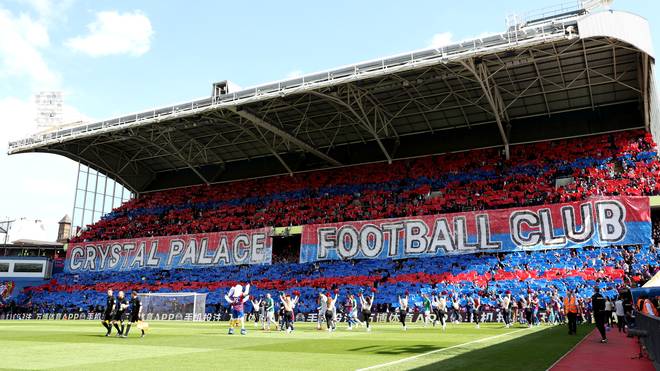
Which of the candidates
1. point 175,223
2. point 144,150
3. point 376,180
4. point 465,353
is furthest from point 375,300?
point 144,150

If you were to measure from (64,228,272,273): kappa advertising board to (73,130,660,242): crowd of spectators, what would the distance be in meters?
1.61

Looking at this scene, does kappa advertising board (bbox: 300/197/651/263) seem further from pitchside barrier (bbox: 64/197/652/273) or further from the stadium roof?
the stadium roof

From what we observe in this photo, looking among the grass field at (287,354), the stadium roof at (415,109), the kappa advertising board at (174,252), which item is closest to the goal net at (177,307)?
the kappa advertising board at (174,252)

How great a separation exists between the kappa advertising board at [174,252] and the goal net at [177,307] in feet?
25.4

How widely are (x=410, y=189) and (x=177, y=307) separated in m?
20.6

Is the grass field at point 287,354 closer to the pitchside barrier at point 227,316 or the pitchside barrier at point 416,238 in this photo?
the pitchside barrier at point 227,316

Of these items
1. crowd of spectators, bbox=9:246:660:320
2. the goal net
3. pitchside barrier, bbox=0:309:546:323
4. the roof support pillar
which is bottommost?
pitchside barrier, bbox=0:309:546:323

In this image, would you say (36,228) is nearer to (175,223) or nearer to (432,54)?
(175,223)

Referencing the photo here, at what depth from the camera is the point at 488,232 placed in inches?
1433

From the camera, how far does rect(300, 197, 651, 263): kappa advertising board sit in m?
33.1

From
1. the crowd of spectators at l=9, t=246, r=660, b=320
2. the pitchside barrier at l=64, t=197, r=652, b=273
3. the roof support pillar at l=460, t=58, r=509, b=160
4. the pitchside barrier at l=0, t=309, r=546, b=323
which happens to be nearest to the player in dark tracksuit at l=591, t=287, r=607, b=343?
the crowd of spectators at l=9, t=246, r=660, b=320

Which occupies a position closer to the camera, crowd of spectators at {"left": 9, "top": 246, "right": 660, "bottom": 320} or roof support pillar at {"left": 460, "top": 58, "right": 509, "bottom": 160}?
crowd of spectators at {"left": 9, "top": 246, "right": 660, "bottom": 320}

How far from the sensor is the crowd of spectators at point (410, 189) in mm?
37219

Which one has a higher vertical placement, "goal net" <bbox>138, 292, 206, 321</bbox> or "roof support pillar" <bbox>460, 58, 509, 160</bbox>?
"roof support pillar" <bbox>460, 58, 509, 160</bbox>
